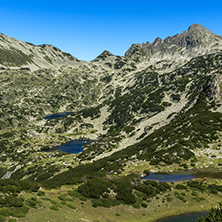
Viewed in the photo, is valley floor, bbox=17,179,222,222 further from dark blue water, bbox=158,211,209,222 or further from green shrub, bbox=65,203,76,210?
dark blue water, bbox=158,211,209,222

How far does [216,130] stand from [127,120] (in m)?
101

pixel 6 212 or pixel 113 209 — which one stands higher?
pixel 6 212

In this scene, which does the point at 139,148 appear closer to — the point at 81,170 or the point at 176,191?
the point at 81,170

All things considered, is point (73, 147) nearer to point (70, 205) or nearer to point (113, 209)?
point (113, 209)

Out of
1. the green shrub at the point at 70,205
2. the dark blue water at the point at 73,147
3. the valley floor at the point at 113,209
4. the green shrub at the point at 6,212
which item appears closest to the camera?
the green shrub at the point at 6,212

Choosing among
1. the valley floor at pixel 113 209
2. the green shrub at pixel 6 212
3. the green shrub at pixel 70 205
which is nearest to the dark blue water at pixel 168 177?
the valley floor at pixel 113 209

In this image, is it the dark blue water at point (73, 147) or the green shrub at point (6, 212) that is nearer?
the green shrub at point (6, 212)

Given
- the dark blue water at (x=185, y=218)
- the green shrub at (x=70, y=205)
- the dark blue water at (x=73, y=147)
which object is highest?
the green shrub at (x=70, y=205)

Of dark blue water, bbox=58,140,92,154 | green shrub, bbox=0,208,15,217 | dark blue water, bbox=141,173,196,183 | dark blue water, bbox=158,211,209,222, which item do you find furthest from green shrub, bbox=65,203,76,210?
dark blue water, bbox=58,140,92,154

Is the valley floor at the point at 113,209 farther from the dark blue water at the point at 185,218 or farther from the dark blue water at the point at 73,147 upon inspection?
the dark blue water at the point at 73,147

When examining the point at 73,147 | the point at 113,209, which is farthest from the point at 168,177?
the point at 73,147

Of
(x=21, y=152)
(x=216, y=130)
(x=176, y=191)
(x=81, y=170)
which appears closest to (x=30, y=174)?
(x=81, y=170)

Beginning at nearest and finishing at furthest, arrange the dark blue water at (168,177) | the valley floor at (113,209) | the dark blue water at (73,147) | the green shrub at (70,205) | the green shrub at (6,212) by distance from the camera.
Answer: the green shrub at (6,212), the valley floor at (113,209), the green shrub at (70,205), the dark blue water at (168,177), the dark blue water at (73,147)

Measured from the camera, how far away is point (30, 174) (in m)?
80.4
